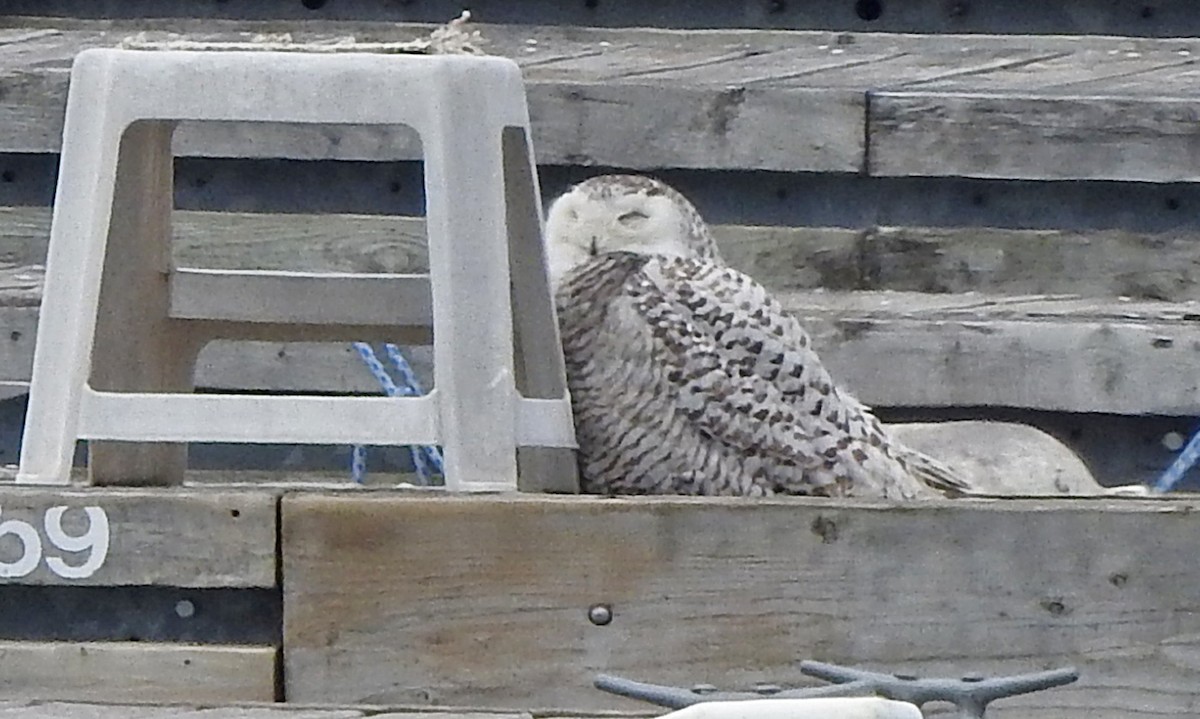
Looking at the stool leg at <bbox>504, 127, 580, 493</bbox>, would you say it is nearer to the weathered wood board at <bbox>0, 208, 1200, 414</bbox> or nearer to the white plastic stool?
the white plastic stool

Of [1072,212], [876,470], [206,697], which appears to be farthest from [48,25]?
[206,697]

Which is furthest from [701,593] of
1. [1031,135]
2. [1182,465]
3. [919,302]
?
[1031,135]

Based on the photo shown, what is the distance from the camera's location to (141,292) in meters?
2.31

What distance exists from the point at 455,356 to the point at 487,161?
186 mm

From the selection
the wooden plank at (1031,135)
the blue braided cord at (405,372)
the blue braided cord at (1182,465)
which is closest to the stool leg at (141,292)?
the blue braided cord at (405,372)

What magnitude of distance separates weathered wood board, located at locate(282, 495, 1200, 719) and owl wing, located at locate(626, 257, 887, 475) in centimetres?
54

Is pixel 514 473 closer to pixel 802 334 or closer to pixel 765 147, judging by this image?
pixel 802 334

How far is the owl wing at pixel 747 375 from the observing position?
228cm

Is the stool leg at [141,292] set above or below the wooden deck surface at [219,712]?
above

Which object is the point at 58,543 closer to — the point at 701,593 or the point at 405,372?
the point at 701,593

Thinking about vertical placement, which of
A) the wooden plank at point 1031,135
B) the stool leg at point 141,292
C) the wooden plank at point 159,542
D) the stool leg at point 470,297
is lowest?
the wooden plank at point 159,542

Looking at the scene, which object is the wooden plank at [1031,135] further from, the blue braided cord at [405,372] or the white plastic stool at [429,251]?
the white plastic stool at [429,251]

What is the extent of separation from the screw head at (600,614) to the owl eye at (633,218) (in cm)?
102

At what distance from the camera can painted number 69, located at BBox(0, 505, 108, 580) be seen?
1.74 meters
